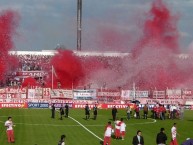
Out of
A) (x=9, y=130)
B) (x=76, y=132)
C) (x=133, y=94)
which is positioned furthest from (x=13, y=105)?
(x=9, y=130)

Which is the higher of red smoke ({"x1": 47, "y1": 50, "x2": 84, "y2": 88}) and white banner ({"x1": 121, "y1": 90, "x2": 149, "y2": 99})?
red smoke ({"x1": 47, "y1": 50, "x2": 84, "y2": 88})

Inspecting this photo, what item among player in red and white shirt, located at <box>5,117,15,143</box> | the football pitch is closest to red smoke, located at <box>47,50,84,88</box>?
the football pitch

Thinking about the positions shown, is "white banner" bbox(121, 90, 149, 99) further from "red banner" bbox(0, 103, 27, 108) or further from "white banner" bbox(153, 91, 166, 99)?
"red banner" bbox(0, 103, 27, 108)

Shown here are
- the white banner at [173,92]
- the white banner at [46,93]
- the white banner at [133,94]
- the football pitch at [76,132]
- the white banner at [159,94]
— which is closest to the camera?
the football pitch at [76,132]

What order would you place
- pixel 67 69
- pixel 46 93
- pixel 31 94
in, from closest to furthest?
pixel 31 94, pixel 46 93, pixel 67 69

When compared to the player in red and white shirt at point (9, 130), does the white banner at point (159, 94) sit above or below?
above

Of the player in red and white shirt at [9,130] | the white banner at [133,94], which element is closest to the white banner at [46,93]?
the white banner at [133,94]

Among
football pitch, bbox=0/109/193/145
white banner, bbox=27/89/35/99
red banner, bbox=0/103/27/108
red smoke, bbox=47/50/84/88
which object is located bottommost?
football pitch, bbox=0/109/193/145

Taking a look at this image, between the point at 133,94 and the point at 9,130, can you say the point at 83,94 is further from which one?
the point at 9,130

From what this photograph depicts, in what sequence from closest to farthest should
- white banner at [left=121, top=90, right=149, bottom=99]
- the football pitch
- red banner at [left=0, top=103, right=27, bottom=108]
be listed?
1. the football pitch
2. red banner at [left=0, top=103, right=27, bottom=108]
3. white banner at [left=121, top=90, right=149, bottom=99]

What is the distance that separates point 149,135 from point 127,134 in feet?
6.34

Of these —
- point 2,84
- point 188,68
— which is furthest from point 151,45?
point 2,84

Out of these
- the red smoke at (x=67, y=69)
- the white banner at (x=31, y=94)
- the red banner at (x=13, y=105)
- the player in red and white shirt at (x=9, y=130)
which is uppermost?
the red smoke at (x=67, y=69)

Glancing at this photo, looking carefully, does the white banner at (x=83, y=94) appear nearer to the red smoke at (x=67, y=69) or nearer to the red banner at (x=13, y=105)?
the red banner at (x=13, y=105)
